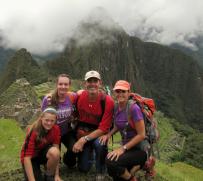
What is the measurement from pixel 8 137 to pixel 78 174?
18.3ft

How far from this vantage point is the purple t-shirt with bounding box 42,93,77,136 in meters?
8.49

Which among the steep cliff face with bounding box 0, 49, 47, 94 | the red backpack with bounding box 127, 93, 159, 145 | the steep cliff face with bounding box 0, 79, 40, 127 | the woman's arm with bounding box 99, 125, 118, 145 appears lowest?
the woman's arm with bounding box 99, 125, 118, 145

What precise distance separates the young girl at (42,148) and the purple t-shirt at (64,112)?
0.59 metres

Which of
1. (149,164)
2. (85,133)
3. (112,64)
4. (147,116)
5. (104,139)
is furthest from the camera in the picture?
(112,64)

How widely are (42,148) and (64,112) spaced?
0.99 metres

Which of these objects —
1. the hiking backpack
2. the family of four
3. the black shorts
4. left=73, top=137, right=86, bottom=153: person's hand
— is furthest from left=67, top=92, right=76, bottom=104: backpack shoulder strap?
Result: the hiking backpack

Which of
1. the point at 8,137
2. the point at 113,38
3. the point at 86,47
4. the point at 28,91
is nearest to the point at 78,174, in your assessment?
the point at 8,137

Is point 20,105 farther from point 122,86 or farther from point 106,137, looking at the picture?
point 122,86

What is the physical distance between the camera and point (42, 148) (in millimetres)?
7926

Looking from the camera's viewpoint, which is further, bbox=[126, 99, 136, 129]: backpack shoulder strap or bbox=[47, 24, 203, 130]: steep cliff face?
bbox=[47, 24, 203, 130]: steep cliff face

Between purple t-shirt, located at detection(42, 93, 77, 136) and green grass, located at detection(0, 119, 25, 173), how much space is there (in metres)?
2.05

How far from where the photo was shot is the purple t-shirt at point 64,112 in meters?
8.49

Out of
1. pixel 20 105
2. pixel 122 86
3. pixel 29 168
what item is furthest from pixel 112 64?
pixel 29 168

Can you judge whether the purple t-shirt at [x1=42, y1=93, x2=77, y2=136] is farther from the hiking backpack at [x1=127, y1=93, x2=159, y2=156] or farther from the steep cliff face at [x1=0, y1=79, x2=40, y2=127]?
the steep cliff face at [x1=0, y1=79, x2=40, y2=127]
